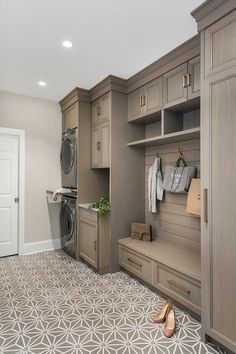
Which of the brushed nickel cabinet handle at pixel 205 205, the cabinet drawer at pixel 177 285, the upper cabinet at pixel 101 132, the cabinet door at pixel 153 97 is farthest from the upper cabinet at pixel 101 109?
the cabinet drawer at pixel 177 285

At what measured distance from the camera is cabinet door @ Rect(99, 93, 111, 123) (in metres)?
3.22

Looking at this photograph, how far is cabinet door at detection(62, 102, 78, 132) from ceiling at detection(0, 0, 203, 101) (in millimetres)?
582

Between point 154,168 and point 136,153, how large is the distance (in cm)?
40

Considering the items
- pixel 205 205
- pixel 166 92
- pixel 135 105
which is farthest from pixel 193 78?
pixel 205 205

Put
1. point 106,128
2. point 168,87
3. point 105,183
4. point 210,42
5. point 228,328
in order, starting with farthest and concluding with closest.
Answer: point 105,183
point 106,128
point 168,87
point 210,42
point 228,328

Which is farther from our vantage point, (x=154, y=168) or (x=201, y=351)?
(x=154, y=168)

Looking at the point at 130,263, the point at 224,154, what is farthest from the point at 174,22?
the point at 130,263

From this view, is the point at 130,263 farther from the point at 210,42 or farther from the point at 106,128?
the point at 210,42

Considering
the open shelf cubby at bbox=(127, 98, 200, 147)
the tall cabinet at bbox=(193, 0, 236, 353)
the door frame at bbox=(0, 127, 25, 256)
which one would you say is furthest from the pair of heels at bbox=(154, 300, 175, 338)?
the door frame at bbox=(0, 127, 25, 256)

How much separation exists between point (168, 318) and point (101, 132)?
7.94 ft

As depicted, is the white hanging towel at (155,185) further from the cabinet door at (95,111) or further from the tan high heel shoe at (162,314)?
the tan high heel shoe at (162,314)

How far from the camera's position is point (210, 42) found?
70.1 inches

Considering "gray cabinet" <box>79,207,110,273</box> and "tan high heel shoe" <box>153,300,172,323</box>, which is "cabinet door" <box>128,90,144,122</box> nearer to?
"gray cabinet" <box>79,207,110,273</box>

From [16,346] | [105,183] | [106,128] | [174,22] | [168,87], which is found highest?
[174,22]
